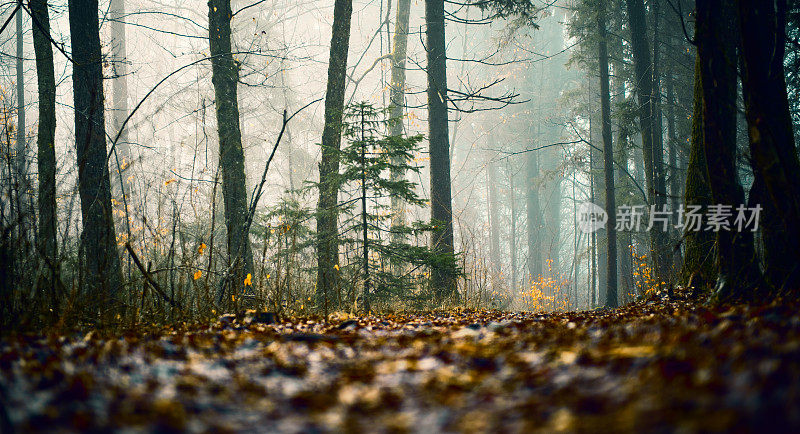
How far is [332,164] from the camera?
7.32 meters

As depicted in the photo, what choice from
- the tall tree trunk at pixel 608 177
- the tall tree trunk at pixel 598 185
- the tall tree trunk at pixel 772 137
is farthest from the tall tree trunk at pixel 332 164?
the tall tree trunk at pixel 598 185

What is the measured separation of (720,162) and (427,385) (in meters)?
3.64

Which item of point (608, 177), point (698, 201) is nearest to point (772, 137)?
point (698, 201)

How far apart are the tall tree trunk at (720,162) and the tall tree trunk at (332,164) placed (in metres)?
4.14

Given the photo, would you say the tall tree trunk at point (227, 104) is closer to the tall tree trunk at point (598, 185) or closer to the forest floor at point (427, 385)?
the forest floor at point (427, 385)

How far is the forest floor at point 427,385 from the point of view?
1041mm

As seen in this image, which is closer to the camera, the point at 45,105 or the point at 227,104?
the point at 45,105

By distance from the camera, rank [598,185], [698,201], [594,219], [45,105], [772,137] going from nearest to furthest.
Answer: [772,137], [698,201], [45,105], [594,219], [598,185]

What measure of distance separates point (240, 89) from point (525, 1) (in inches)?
546

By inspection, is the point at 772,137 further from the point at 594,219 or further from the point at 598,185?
the point at 598,185

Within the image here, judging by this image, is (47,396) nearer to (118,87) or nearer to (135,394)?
(135,394)

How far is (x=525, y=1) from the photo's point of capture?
11102mm

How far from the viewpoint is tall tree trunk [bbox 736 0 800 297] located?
290 centimetres

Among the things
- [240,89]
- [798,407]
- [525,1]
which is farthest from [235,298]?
[240,89]
